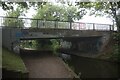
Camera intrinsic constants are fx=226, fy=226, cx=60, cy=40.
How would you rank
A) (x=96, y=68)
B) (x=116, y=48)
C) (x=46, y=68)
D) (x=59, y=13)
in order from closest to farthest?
(x=46, y=68), (x=96, y=68), (x=116, y=48), (x=59, y=13)

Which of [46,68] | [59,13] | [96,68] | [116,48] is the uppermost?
[59,13]

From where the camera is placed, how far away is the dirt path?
15.6 metres

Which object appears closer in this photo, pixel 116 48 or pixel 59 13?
pixel 116 48

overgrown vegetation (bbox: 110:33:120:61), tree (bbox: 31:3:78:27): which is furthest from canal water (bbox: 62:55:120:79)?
tree (bbox: 31:3:78:27)

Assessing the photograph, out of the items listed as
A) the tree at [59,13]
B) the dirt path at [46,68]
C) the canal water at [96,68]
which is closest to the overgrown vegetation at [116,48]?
the canal water at [96,68]

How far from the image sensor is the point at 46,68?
16891mm

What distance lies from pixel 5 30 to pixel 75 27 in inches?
281

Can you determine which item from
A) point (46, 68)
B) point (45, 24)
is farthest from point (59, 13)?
point (46, 68)

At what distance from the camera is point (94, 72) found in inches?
781

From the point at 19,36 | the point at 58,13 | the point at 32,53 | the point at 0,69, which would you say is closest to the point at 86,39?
the point at 32,53

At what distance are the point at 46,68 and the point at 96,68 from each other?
5000mm

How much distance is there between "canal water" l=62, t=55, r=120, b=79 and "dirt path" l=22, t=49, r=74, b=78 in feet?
9.97

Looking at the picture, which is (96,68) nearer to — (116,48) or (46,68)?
(116,48)

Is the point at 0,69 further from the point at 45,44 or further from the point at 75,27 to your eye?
the point at 45,44
